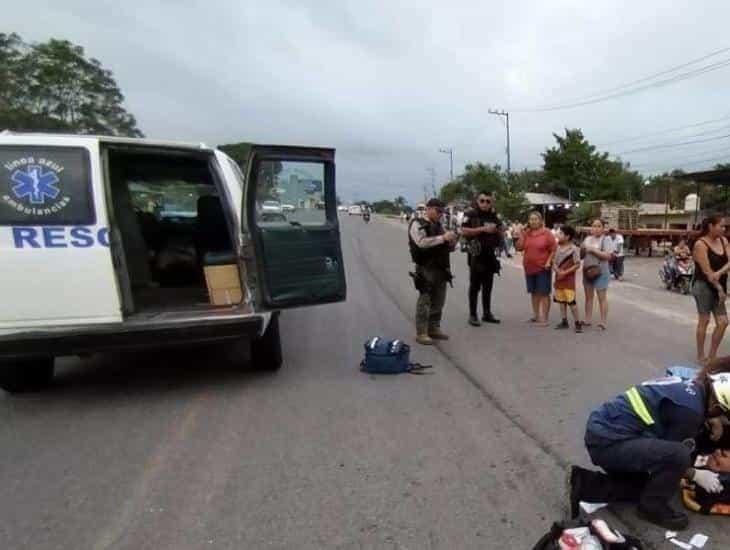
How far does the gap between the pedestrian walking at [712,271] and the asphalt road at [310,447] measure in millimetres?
609

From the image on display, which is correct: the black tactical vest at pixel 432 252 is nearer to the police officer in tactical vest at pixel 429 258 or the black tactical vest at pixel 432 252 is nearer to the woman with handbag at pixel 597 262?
the police officer in tactical vest at pixel 429 258

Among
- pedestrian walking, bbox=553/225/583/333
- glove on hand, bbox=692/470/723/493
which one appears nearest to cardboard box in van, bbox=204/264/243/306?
glove on hand, bbox=692/470/723/493

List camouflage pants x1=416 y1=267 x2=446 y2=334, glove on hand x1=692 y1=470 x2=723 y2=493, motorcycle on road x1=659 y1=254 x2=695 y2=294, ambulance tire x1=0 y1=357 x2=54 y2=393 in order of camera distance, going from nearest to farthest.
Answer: glove on hand x1=692 y1=470 x2=723 y2=493
ambulance tire x1=0 y1=357 x2=54 y2=393
camouflage pants x1=416 y1=267 x2=446 y2=334
motorcycle on road x1=659 y1=254 x2=695 y2=294

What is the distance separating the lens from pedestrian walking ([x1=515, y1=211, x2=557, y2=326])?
8250 mm

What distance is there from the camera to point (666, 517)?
3010 millimetres

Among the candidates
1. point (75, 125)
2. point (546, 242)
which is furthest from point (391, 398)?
point (75, 125)

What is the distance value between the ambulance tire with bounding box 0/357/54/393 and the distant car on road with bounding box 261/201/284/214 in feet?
7.18

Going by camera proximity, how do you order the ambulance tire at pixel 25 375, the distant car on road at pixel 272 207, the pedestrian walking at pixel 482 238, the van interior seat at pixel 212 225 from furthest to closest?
the pedestrian walking at pixel 482 238 → the van interior seat at pixel 212 225 → the distant car on road at pixel 272 207 → the ambulance tire at pixel 25 375

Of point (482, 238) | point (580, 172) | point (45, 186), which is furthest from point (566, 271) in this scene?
point (580, 172)

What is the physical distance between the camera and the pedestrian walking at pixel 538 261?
27.1 feet

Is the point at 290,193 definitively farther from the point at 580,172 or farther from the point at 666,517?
the point at 580,172

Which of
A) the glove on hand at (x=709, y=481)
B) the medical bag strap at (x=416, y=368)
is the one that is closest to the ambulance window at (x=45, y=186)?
the medical bag strap at (x=416, y=368)

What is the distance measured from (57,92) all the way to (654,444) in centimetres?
6037

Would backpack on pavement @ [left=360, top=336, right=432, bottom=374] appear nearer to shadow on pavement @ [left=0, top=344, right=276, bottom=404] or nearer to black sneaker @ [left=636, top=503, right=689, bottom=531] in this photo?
shadow on pavement @ [left=0, top=344, right=276, bottom=404]
